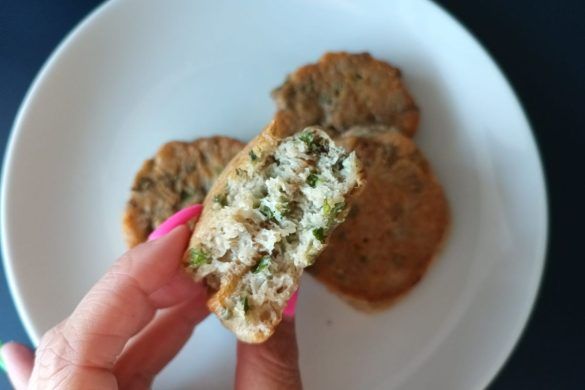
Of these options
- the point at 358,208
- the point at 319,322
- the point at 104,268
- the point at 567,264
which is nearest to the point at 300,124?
the point at 358,208

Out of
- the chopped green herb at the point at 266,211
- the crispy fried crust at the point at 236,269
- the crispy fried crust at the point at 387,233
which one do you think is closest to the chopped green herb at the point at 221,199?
the crispy fried crust at the point at 236,269

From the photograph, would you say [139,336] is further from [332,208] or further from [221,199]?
[332,208]

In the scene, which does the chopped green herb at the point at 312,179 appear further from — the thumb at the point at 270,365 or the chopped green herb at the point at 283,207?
the thumb at the point at 270,365

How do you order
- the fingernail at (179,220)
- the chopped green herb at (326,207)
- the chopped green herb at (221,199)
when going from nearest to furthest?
the chopped green herb at (326,207) < the chopped green herb at (221,199) < the fingernail at (179,220)

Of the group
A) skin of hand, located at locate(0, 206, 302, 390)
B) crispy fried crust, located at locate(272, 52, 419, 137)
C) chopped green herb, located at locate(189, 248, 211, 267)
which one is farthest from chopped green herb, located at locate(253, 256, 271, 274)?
crispy fried crust, located at locate(272, 52, 419, 137)

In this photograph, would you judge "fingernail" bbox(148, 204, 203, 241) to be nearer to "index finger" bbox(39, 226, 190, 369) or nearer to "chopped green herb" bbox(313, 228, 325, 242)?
"index finger" bbox(39, 226, 190, 369)

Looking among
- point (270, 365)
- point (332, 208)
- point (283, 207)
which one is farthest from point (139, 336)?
point (332, 208)
